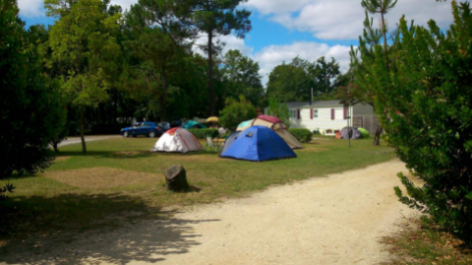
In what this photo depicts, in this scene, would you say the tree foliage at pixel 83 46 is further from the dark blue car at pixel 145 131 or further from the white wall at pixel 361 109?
the white wall at pixel 361 109

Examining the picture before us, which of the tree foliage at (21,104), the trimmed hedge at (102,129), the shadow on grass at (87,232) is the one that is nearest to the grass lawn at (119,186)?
the shadow on grass at (87,232)

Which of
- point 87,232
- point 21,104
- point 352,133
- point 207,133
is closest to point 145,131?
point 207,133

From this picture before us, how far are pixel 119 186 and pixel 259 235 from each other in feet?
17.3

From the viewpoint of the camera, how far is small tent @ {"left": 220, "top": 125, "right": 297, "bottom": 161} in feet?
46.9

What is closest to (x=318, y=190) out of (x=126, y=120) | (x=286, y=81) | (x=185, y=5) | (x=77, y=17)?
(x=77, y=17)

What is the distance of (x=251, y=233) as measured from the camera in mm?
5805

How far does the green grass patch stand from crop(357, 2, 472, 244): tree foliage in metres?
0.28

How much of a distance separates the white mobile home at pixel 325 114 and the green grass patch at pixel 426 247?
2598cm

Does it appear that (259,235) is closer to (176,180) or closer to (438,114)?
(438,114)

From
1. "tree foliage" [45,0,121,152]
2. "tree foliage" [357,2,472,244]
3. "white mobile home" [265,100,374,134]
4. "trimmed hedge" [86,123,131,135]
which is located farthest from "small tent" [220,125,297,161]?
"trimmed hedge" [86,123,131,135]

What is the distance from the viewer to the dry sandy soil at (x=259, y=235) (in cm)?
483

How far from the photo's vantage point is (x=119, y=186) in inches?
382

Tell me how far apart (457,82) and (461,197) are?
1.44 metres

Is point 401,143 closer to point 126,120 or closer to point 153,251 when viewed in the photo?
point 153,251
